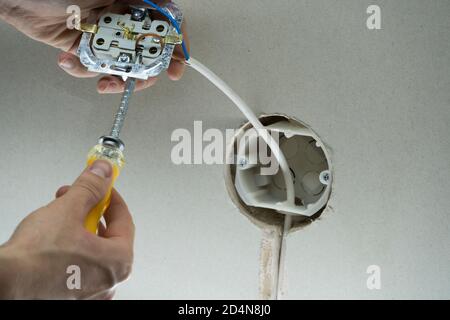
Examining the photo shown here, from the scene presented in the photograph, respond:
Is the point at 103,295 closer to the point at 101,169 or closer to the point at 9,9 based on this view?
the point at 101,169

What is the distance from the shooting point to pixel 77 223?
1.56 ft

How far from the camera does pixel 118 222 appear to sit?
0.56 m

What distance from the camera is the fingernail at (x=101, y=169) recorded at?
0.51 meters

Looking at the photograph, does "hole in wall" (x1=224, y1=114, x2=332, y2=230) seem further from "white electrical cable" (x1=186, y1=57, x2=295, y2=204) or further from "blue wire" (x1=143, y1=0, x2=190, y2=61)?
"blue wire" (x1=143, y1=0, x2=190, y2=61)

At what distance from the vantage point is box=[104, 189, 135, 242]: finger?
55 cm

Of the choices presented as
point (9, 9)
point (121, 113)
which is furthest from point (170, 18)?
point (9, 9)

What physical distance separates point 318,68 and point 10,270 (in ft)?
1.36

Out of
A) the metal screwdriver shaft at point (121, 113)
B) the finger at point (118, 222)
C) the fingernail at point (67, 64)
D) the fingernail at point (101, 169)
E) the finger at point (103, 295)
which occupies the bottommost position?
the finger at point (103, 295)

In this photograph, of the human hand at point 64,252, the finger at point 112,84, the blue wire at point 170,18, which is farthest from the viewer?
the finger at point 112,84

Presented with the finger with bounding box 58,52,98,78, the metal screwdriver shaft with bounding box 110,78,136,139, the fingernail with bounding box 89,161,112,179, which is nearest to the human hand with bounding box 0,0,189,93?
the finger with bounding box 58,52,98,78

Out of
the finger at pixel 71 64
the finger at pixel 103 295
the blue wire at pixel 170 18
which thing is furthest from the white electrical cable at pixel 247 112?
the finger at pixel 103 295

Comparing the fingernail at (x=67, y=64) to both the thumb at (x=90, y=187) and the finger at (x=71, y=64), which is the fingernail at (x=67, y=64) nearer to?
the finger at (x=71, y=64)

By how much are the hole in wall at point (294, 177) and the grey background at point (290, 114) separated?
0.06ft
